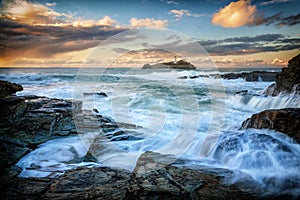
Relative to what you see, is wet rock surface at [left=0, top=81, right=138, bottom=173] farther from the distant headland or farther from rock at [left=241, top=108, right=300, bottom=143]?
the distant headland

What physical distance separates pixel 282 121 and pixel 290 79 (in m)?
6.99

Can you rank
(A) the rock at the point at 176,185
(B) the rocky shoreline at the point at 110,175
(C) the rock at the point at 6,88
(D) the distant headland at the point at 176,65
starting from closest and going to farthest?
(A) the rock at the point at 176,185
(B) the rocky shoreline at the point at 110,175
(C) the rock at the point at 6,88
(D) the distant headland at the point at 176,65

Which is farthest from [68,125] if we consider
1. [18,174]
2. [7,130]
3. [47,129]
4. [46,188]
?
[46,188]

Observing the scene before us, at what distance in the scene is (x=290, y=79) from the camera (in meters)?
9.99

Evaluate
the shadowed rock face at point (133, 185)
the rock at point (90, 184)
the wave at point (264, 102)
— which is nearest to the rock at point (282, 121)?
the shadowed rock face at point (133, 185)

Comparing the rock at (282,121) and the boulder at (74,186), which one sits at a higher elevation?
the rock at (282,121)

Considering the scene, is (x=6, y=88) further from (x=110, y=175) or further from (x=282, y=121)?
(x=282, y=121)

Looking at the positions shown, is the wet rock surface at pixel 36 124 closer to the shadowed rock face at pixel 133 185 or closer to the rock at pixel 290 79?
the shadowed rock face at pixel 133 185

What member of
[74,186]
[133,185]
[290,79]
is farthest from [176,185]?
[290,79]

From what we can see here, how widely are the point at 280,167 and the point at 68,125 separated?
5355 mm

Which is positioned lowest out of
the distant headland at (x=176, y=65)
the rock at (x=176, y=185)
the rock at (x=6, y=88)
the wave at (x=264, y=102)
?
the rock at (x=176, y=185)

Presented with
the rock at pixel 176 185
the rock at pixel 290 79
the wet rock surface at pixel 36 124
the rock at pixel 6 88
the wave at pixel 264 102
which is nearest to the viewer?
the rock at pixel 176 185

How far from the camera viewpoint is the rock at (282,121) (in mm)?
4148

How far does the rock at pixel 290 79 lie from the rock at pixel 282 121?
5.66 meters
